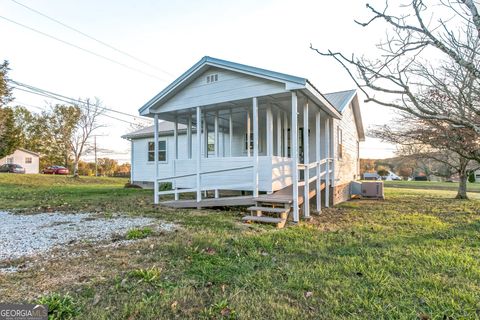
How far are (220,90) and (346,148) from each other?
27.5 ft

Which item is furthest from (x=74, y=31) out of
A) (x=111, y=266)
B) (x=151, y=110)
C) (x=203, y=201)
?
(x=111, y=266)

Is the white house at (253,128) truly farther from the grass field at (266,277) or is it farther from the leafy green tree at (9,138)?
the leafy green tree at (9,138)

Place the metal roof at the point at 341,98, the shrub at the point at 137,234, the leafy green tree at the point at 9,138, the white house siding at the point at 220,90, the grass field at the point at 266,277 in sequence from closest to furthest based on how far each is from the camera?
1. the grass field at the point at 266,277
2. the shrub at the point at 137,234
3. the white house siding at the point at 220,90
4. the metal roof at the point at 341,98
5. the leafy green tree at the point at 9,138

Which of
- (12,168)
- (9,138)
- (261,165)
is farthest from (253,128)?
(12,168)

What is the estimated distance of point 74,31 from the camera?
15398 mm

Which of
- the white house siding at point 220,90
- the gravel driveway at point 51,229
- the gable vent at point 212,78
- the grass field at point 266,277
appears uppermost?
the gable vent at point 212,78

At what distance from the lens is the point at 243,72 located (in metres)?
7.39

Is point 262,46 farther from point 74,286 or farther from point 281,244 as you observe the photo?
point 74,286

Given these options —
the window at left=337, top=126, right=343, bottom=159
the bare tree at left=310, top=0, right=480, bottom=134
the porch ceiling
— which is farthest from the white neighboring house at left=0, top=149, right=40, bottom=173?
the bare tree at left=310, top=0, right=480, bottom=134

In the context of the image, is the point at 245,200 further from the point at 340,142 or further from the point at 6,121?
the point at 6,121

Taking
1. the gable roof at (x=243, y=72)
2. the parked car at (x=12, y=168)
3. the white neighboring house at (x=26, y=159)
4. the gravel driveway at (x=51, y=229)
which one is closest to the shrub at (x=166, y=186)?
the gable roof at (x=243, y=72)

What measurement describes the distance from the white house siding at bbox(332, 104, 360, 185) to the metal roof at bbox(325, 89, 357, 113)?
66cm

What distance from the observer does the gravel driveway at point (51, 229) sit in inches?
178

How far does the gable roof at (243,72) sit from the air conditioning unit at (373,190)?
603 centimetres
